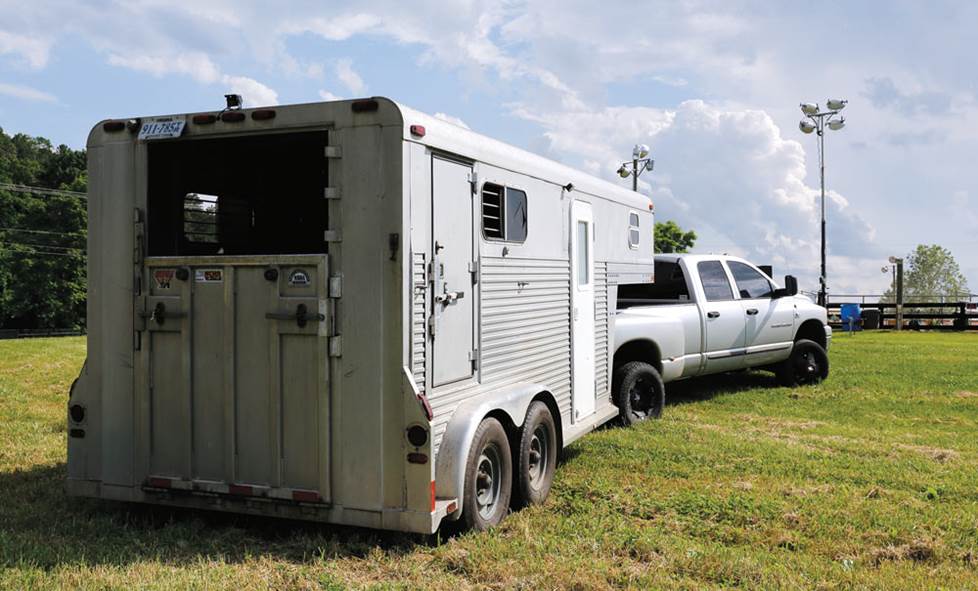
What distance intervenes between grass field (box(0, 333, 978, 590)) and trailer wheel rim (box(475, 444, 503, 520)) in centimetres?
16

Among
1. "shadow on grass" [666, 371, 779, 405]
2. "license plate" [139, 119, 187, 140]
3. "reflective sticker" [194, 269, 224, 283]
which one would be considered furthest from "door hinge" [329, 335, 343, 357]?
"shadow on grass" [666, 371, 779, 405]

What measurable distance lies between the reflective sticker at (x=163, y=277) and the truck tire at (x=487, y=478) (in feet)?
6.84

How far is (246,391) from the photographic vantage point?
515cm

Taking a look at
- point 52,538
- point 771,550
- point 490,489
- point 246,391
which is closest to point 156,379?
point 246,391

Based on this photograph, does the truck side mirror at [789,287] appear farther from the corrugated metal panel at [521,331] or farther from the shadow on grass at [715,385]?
the corrugated metal panel at [521,331]

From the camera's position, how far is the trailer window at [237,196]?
554cm

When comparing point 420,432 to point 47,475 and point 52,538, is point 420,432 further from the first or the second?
point 47,475

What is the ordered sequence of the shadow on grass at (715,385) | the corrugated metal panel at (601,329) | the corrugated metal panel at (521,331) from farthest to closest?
1. the shadow on grass at (715,385)
2. the corrugated metal panel at (601,329)
3. the corrugated metal panel at (521,331)

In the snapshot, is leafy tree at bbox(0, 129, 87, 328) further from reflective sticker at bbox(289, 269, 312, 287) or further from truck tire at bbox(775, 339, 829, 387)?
reflective sticker at bbox(289, 269, 312, 287)

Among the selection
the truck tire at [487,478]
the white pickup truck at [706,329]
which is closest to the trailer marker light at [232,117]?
the truck tire at [487,478]

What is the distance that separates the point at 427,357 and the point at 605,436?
151 inches

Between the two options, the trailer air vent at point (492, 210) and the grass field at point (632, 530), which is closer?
the grass field at point (632, 530)

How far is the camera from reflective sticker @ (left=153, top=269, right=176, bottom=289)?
5.34 meters

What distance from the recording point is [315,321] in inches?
195
